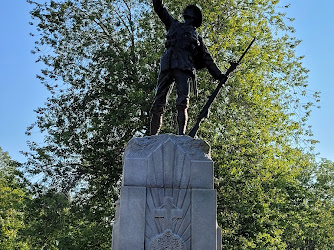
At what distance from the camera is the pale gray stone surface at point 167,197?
18.1 ft

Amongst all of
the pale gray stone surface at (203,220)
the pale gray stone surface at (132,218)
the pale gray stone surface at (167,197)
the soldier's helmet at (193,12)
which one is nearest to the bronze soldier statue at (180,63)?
the soldier's helmet at (193,12)

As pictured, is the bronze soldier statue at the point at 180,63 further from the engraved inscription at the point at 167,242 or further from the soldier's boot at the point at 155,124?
the engraved inscription at the point at 167,242

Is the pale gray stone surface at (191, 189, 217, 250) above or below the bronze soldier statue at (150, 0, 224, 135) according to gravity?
below

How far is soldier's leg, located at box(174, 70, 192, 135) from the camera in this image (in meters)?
6.59

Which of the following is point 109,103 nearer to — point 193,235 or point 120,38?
point 120,38

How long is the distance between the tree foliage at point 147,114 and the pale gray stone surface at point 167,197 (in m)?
9.27

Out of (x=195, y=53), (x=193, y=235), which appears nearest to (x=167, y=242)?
(x=193, y=235)

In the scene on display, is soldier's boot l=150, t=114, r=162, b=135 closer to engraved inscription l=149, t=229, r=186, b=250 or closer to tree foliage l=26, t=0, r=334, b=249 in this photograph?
engraved inscription l=149, t=229, r=186, b=250

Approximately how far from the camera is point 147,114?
16031mm

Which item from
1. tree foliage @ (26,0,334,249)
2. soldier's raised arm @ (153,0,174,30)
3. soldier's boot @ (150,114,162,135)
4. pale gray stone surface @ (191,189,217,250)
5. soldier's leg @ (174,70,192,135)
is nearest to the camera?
pale gray stone surface @ (191,189,217,250)

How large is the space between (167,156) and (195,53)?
1868 millimetres

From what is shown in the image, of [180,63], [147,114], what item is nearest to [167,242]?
[180,63]

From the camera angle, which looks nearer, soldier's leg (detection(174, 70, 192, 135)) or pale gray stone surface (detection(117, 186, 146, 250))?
pale gray stone surface (detection(117, 186, 146, 250))

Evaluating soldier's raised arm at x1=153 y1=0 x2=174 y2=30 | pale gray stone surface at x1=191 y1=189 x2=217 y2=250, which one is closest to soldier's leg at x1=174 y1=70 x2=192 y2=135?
soldier's raised arm at x1=153 y1=0 x2=174 y2=30
